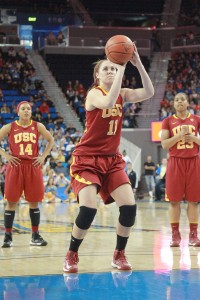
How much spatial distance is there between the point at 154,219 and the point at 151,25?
823 inches

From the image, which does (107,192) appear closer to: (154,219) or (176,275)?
(176,275)

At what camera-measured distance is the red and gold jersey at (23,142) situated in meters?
7.52

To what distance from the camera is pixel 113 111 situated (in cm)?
557

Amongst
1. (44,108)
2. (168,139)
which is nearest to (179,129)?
(168,139)

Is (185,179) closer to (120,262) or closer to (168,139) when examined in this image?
(168,139)

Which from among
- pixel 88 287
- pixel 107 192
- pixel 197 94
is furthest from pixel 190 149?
pixel 197 94

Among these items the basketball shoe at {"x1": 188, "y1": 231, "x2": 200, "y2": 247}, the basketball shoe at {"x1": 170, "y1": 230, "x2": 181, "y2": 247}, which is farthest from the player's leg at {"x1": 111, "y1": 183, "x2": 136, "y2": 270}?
the basketball shoe at {"x1": 188, "y1": 231, "x2": 200, "y2": 247}

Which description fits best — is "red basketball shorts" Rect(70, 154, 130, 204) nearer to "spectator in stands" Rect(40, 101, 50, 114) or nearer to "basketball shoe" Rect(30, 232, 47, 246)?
"basketball shoe" Rect(30, 232, 47, 246)

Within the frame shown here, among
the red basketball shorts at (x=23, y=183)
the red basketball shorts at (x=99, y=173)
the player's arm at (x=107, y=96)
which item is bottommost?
the red basketball shorts at (x=23, y=183)

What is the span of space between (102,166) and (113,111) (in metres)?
0.54

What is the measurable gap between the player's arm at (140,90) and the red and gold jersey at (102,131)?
0.45 feet

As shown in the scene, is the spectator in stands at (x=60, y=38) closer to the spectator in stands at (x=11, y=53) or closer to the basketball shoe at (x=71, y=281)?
the spectator in stands at (x=11, y=53)

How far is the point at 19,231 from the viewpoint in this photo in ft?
29.5

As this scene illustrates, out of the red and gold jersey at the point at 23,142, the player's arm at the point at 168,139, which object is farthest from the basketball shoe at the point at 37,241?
the player's arm at the point at 168,139
